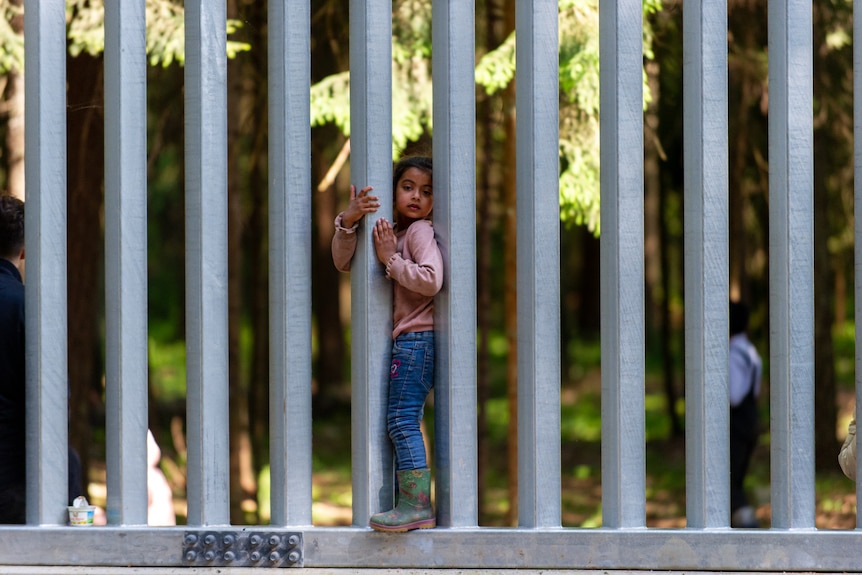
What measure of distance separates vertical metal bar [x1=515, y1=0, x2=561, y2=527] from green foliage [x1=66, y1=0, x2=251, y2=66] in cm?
269

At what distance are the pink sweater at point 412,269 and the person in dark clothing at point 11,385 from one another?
1.33 metres

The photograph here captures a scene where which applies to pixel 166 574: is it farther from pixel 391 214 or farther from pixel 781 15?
pixel 781 15

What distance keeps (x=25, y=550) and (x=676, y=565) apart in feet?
8.01

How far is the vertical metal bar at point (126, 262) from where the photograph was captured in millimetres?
3900

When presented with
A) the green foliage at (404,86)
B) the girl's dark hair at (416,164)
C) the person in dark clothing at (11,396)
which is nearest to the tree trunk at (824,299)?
the green foliage at (404,86)

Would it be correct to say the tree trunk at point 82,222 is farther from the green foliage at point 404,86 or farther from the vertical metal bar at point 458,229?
the vertical metal bar at point 458,229

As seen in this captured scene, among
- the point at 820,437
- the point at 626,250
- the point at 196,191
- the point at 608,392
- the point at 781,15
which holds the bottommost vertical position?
the point at 820,437

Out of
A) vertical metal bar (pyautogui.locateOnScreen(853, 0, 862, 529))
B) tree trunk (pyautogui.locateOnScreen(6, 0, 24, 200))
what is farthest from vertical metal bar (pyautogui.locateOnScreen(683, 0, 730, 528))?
tree trunk (pyautogui.locateOnScreen(6, 0, 24, 200))

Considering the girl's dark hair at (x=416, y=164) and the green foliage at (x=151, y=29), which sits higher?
the green foliage at (x=151, y=29)

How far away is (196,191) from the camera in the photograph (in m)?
3.90

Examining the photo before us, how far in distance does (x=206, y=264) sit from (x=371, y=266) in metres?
0.63

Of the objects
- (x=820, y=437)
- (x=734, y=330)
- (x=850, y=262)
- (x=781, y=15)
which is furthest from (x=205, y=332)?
(x=850, y=262)

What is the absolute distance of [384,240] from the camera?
3.82m

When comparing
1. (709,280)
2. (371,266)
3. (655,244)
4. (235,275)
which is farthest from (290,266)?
(655,244)
